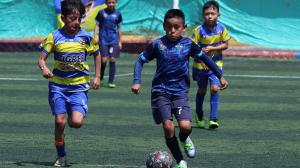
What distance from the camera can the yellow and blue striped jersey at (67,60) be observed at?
10195mm

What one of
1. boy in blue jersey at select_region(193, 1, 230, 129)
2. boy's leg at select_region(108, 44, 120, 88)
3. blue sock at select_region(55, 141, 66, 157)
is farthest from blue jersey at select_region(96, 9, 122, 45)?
blue sock at select_region(55, 141, 66, 157)

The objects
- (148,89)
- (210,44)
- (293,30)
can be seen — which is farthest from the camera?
(293,30)

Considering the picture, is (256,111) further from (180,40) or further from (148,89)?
(180,40)

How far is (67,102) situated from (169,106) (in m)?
1.12

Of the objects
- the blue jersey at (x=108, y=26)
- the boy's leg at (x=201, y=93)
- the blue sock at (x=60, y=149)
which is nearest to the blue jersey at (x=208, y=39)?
the boy's leg at (x=201, y=93)

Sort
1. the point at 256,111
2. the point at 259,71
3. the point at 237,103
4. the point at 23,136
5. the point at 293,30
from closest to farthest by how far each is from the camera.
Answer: the point at 23,136
the point at 256,111
the point at 237,103
the point at 259,71
the point at 293,30

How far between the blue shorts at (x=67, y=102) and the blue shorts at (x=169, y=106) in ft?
2.61

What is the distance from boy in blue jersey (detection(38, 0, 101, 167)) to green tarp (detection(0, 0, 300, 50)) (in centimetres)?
1596

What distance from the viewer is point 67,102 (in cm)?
1019

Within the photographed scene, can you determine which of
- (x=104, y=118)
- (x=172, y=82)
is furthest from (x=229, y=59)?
(x=172, y=82)

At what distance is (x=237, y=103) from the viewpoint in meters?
15.8

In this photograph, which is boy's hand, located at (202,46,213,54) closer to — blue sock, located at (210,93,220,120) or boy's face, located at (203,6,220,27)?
boy's face, located at (203,6,220,27)

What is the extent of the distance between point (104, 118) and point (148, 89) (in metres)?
3.88

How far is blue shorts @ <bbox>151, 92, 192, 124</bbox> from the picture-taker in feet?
32.7
